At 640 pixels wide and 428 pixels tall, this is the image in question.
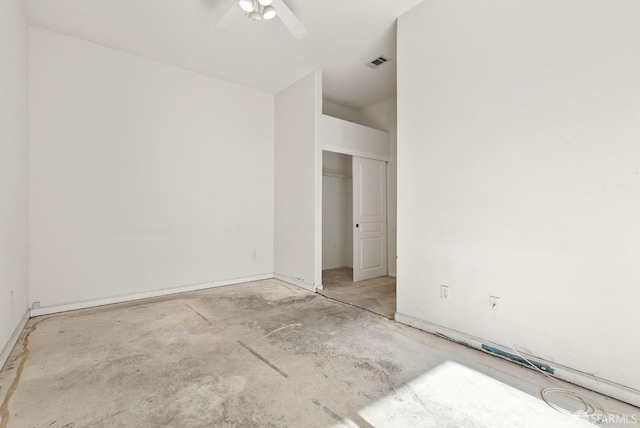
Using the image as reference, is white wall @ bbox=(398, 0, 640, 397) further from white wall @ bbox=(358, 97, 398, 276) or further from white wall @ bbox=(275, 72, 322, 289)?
white wall @ bbox=(358, 97, 398, 276)

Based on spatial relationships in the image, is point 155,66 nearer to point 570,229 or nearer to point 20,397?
point 20,397

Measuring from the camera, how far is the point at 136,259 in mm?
3896

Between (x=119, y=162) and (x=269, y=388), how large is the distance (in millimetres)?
3467

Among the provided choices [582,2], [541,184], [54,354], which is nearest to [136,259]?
[54,354]

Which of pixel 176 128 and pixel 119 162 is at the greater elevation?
pixel 176 128

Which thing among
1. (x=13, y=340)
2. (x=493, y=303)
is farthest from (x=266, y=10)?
(x=13, y=340)

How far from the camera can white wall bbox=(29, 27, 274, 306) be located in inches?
132

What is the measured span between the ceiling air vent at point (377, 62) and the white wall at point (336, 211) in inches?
76.6

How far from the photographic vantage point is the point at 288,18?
269 cm

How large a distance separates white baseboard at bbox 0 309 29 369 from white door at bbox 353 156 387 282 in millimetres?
4003

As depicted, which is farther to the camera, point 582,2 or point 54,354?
point 54,354

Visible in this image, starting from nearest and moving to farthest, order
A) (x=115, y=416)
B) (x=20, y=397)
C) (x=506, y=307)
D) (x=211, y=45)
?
(x=115, y=416) → (x=20, y=397) → (x=506, y=307) → (x=211, y=45)

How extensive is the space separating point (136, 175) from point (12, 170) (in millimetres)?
1337

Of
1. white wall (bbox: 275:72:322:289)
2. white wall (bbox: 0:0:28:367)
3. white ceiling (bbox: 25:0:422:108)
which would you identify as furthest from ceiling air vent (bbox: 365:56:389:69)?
white wall (bbox: 0:0:28:367)
